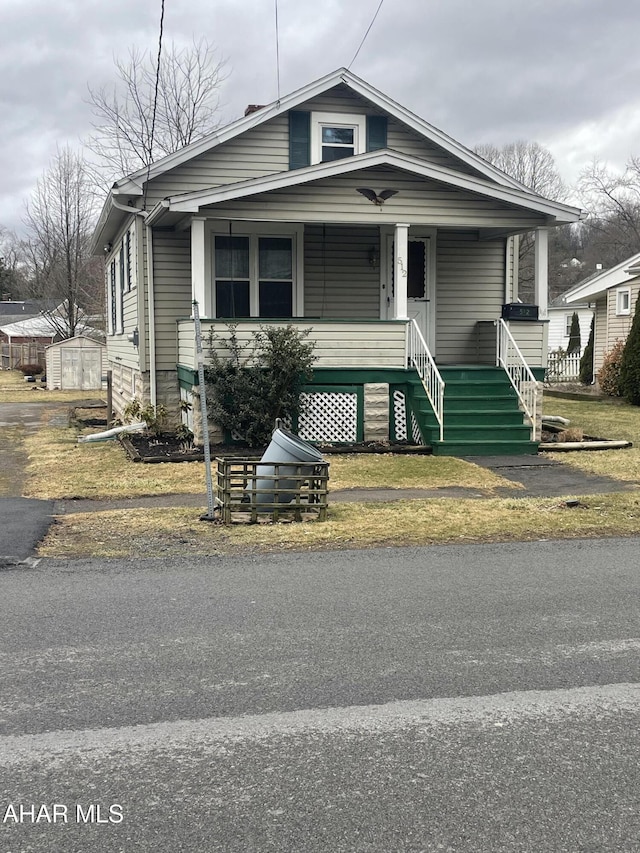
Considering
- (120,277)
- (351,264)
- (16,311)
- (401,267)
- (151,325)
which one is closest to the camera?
Answer: (401,267)

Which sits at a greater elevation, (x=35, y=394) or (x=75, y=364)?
(x=75, y=364)

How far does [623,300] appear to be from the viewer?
29266 mm

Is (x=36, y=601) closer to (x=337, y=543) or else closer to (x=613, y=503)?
(x=337, y=543)

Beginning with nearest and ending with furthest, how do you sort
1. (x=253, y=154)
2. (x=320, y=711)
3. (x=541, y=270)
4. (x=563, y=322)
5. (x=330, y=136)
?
(x=320, y=711)
(x=541, y=270)
(x=253, y=154)
(x=330, y=136)
(x=563, y=322)

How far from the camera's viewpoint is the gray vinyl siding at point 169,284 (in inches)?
637

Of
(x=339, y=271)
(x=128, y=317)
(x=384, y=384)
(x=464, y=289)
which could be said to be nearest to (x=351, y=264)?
(x=339, y=271)

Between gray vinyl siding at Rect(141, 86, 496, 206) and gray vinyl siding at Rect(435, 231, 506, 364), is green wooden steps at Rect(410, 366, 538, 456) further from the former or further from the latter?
gray vinyl siding at Rect(141, 86, 496, 206)

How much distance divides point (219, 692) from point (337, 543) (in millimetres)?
3655

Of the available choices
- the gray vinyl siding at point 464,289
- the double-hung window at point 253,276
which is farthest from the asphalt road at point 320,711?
the gray vinyl siding at point 464,289

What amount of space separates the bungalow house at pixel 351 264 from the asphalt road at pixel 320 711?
25.2 ft

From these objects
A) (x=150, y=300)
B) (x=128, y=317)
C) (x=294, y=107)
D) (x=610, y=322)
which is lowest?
(x=128, y=317)

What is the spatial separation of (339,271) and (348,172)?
3109 mm

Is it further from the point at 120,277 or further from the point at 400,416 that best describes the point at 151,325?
the point at 400,416

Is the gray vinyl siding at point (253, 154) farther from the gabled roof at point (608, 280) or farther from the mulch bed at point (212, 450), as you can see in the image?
the gabled roof at point (608, 280)
